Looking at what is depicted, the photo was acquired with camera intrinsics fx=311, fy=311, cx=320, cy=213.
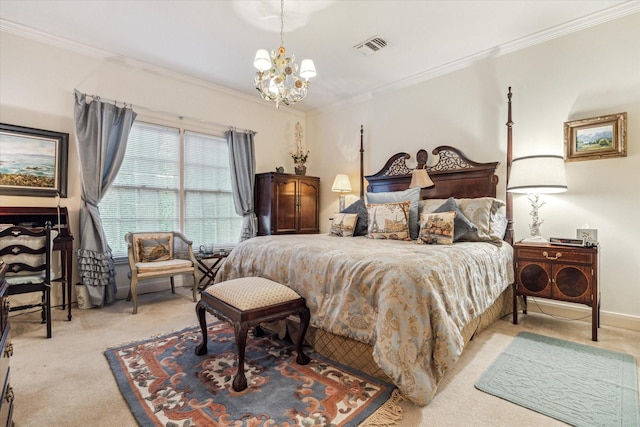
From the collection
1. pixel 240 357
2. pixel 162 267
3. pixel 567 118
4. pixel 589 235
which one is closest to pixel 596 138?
pixel 567 118

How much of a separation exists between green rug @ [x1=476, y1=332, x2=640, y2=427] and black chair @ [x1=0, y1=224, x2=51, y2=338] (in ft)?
10.9

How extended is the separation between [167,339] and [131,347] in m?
0.25

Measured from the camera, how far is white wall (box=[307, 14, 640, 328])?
2793 mm

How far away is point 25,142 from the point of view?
3.20 meters

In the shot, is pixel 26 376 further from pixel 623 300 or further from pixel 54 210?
pixel 623 300

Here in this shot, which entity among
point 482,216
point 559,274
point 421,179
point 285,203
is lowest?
point 559,274

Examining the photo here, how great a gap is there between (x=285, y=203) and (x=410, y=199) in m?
2.14

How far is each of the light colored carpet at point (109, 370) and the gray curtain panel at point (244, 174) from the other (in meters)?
1.74

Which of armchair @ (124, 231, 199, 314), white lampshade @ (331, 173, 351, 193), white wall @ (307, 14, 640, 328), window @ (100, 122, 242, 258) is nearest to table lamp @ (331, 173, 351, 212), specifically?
white lampshade @ (331, 173, 351, 193)

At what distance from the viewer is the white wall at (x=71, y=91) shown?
3.17 m

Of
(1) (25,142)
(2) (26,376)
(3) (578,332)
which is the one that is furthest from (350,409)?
(1) (25,142)

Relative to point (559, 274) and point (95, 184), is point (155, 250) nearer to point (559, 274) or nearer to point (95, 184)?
point (95, 184)

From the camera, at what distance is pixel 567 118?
10.1ft

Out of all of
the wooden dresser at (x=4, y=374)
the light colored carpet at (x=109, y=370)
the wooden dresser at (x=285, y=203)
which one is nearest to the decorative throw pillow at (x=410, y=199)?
the light colored carpet at (x=109, y=370)
